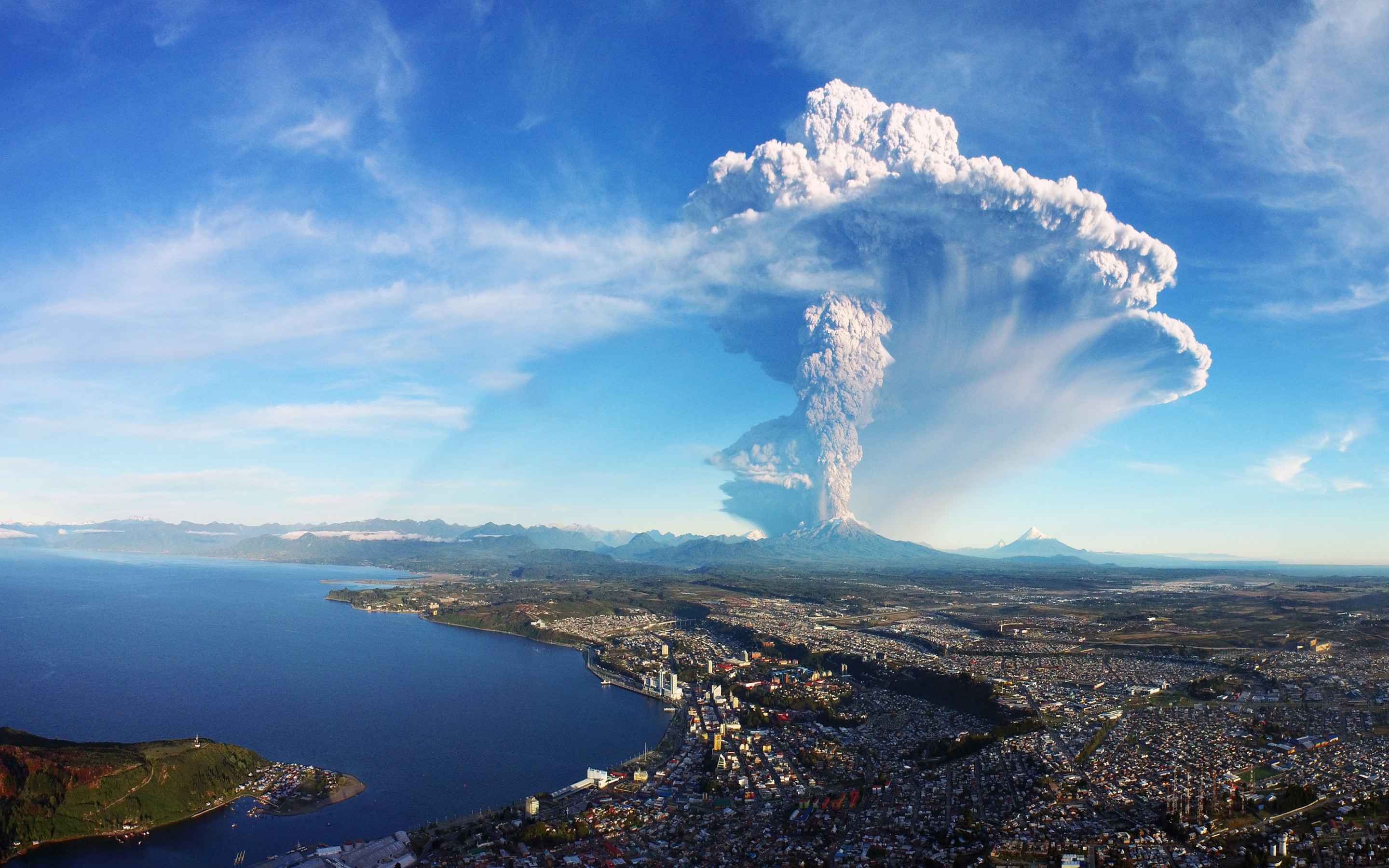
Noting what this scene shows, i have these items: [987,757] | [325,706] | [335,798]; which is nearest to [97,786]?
[335,798]

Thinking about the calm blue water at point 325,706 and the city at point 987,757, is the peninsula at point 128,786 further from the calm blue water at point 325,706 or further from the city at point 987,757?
the city at point 987,757

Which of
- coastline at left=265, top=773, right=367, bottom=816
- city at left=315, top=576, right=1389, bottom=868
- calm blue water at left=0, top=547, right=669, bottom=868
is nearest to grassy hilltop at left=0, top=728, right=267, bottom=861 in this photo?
calm blue water at left=0, top=547, right=669, bottom=868

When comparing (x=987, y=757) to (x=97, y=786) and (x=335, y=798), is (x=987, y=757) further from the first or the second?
(x=97, y=786)

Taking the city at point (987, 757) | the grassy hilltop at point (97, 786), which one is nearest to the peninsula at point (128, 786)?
the grassy hilltop at point (97, 786)

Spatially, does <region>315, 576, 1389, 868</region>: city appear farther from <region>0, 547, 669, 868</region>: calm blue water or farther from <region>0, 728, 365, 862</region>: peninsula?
<region>0, 728, 365, 862</region>: peninsula

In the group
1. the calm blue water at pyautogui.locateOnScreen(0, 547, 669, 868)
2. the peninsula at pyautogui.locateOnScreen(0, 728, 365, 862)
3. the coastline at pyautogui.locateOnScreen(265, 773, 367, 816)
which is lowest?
the calm blue water at pyautogui.locateOnScreen(0, 547, 669, 868)

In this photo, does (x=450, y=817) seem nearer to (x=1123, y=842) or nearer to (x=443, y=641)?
(x=1123, y=842)

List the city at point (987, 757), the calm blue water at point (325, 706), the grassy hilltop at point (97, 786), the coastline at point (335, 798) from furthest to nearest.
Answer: the coastline at point (335, 798), the calm blue water at point (325, 706), the grassy hilltop at point (97, 786), the city at point (987, 757)
